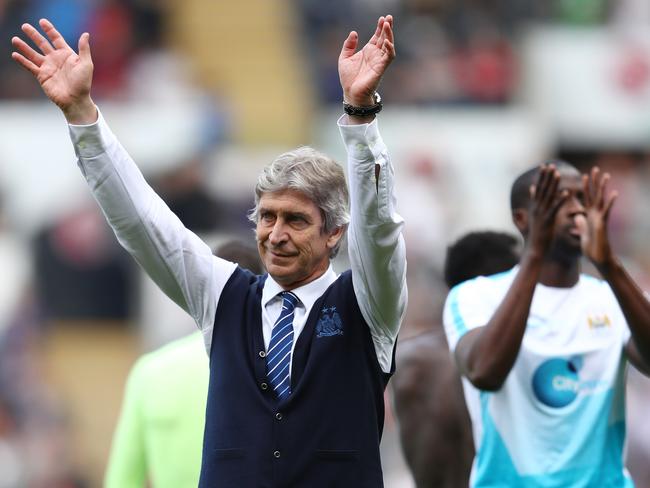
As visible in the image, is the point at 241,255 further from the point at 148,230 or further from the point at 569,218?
the point at 148,230

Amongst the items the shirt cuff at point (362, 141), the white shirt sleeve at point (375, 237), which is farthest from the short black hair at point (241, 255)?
the shirt cuff at point (362, 141)

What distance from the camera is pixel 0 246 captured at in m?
15.1

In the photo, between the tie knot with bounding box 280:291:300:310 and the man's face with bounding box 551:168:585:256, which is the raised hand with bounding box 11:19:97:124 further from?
the man's face with bounding box 551:168:585:256

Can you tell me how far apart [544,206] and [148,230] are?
4.94 feet

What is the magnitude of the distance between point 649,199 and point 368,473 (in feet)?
40.8

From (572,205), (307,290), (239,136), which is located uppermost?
(239,136)

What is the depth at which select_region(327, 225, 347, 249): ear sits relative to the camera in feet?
17.4

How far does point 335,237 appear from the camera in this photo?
5.31 metres

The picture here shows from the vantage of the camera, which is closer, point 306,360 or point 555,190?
point 306,360

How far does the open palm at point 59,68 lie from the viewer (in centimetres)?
501

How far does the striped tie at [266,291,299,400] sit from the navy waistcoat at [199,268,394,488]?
A: 0.02 metres

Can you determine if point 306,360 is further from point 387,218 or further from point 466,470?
point 466,470

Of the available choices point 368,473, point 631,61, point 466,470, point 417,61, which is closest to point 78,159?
point 368,473

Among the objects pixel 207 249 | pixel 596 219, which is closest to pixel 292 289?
pixel 207 249
